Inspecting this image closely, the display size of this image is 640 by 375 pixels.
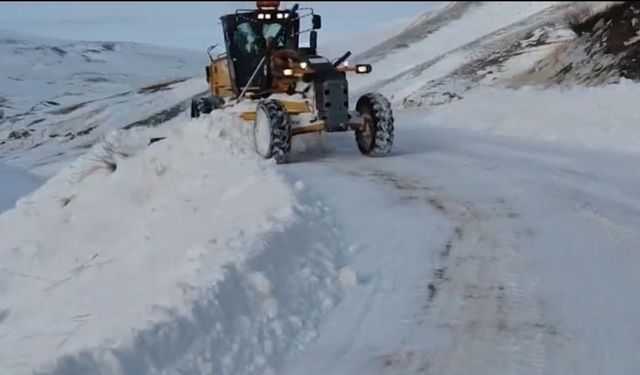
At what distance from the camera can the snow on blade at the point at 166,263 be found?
17.9ft

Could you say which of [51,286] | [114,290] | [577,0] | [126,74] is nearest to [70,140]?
[126,74]

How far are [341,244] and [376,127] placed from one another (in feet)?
14.6

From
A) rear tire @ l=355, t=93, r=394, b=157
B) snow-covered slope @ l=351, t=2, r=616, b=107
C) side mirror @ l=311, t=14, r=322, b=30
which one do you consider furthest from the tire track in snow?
snow-covered slope @ l=351, t=2, r=616, b=107

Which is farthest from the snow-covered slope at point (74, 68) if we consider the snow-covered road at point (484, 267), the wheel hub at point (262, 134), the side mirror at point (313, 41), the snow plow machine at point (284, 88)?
the snow-covered road at point (484, 267)

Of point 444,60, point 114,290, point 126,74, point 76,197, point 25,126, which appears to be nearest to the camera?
point 114,290

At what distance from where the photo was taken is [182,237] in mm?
8578

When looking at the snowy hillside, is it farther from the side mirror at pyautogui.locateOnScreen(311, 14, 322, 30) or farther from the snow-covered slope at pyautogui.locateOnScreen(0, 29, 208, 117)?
the side mirror at pyautogui.locateOnScreen(311, 14, 322, 30)

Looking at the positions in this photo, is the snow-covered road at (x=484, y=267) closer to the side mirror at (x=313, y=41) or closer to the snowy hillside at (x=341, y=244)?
the snowy hillside at (x=341, y=244)

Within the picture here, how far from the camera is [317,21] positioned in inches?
488

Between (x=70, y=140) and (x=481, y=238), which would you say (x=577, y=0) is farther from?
(x=70, y=140)

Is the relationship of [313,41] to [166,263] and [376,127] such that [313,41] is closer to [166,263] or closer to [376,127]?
[376,127]

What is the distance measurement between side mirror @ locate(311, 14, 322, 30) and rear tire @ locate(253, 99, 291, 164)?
59.3 inches

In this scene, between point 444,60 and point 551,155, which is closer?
point 551,155

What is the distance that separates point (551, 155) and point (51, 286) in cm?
596
